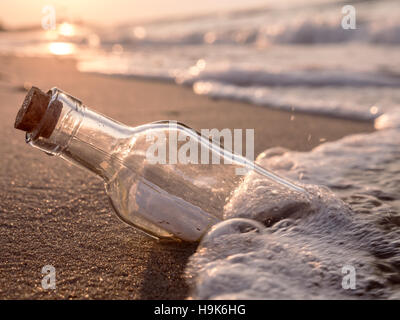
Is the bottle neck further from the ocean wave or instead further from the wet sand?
the ocean wave

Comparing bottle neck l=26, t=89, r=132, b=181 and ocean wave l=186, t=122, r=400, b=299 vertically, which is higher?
bottle neck l=26, t=89, r=132, b=181

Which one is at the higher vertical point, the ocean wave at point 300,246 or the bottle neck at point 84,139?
the bottle neck at point 84,139

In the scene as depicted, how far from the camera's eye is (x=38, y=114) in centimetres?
106

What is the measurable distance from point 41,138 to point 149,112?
2.31 meters

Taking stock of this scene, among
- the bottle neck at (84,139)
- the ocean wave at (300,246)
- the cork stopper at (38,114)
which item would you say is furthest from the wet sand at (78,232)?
the cork stopper at (38,114)

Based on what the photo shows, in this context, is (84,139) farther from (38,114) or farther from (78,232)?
(78,232)

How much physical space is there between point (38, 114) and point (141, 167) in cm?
29

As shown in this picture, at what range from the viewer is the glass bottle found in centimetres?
111

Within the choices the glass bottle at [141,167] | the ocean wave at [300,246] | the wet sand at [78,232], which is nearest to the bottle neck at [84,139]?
the glass bottle at [141,167]

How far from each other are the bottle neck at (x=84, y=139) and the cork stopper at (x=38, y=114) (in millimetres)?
18

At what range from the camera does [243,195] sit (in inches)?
51.6

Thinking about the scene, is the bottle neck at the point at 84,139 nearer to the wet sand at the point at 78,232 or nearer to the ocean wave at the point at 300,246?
the wet sand at the point at 78,232

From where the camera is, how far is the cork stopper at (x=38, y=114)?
1.05 meters

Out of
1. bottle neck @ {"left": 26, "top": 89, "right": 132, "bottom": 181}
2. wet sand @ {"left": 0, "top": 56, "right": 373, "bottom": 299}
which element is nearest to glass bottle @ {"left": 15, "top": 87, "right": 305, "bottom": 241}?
bottle neck @ {"left": 26, "top": 89, "right": 132, "bottom": 181}
